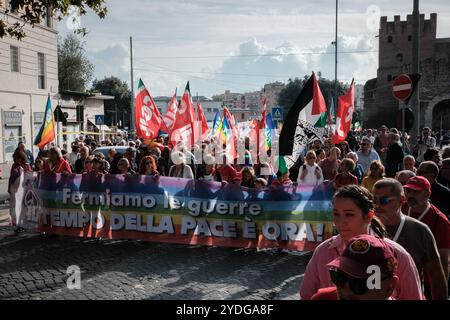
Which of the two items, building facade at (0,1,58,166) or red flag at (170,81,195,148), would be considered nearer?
red flag at (170,81,195,148)

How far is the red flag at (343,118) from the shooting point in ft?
39.6

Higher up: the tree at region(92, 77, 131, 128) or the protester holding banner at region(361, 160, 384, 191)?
the tree at region(92, 77, 131, 128)

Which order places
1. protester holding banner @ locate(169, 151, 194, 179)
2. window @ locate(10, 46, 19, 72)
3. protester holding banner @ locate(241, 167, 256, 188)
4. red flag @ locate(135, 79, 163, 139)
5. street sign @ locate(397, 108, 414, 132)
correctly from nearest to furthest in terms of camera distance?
protester holding banner @ locate(241, 167, 256, 188), protester holding banner @ locate(169, 151, 194, 179), street sign @ locate(397, 108, 414, 132), red flag @ locate(135, 79, 163, 139), window @ locate(10, 46, 19, 72)

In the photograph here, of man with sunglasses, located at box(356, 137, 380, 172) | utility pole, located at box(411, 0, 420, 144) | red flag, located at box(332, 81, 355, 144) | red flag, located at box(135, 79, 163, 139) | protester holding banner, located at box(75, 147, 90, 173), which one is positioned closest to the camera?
man with sunglasses, located at box(356, 137, 380, 172)

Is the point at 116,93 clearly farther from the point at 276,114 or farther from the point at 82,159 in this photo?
the point at 82,159

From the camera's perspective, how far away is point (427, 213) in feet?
12.2

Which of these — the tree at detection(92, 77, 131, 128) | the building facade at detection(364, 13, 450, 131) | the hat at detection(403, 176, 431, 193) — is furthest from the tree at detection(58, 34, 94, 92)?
the hat at detection(403, 176, 431, 193)

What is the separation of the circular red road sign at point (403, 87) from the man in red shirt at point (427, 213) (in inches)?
228

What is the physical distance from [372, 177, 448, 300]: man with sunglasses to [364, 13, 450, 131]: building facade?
52240mm

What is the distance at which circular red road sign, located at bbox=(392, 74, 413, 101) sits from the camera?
9.09m

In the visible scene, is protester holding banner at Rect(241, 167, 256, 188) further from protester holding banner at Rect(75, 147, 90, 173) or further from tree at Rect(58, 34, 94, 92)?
tree at Rect(58, 34, 94, 92)

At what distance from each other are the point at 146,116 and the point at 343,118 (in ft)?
17.1
